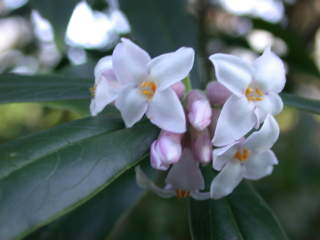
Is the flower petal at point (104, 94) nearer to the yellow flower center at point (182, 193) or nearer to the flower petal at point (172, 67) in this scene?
the flower petal at point (172, 67)

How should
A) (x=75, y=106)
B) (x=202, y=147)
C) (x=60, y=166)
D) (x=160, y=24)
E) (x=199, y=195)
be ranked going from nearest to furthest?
1. (x=60, y=166)
2. (x=202, y=147)
3. (x=199, y=195)
4. (x=75, y=106)
5. (x=160, y=24)

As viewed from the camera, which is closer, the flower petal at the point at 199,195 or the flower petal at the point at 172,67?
the flower petal at the point at 172,67

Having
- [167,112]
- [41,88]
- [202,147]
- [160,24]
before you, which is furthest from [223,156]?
[160,24]

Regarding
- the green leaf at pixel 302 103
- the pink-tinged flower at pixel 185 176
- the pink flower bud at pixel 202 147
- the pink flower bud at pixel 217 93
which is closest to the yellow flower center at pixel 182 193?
the pink-tinged flower at pixel 185 176

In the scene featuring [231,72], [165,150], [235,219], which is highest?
[231,72]

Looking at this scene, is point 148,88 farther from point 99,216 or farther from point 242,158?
point 99,216

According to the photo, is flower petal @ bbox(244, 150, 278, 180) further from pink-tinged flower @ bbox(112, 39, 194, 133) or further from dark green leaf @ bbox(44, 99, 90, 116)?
dark green leaf @ bbox(44, 99, 90, 116)

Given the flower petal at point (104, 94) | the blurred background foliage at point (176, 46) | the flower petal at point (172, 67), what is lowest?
the blurred background foliage at point (176, 46)

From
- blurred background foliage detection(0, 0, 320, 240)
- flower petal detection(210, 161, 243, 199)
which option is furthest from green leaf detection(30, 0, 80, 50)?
flower petal detection(210, 161, 243, 199)

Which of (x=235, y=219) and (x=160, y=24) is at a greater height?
(x=160, y=24)
